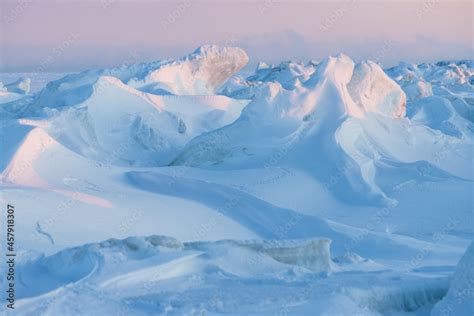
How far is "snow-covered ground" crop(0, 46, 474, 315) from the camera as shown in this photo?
5.36m

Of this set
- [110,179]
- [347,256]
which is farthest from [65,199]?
[347,256]

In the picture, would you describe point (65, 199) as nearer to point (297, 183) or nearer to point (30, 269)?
point (30, 269)

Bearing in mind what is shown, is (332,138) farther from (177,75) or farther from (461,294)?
(177,75)

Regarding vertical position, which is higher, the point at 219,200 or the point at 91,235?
the point at 91,235

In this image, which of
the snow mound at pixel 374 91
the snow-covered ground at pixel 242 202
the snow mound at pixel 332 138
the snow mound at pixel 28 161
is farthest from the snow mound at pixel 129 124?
the snow mound at pixel 374 91

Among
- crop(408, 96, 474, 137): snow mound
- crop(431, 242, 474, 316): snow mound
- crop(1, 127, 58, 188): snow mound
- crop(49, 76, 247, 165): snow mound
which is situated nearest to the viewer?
crop(431, 242, 474, 316): snow mound

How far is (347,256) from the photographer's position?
279 inches

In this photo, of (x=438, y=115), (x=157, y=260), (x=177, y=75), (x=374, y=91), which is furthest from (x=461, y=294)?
(x=177, y=75)

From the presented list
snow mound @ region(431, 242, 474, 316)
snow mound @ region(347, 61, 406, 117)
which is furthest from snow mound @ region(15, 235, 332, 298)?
snow mound @ region(347, 61, 406, 117)

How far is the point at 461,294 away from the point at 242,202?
20.9 feet

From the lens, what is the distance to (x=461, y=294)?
4.99 metres

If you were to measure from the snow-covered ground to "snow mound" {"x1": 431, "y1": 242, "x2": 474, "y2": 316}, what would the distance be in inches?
0.4

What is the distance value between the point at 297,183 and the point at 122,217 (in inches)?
144

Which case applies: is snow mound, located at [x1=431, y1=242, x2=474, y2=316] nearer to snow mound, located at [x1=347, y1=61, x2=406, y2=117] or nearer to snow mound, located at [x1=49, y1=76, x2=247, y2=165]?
snow mound, located at [x1=347, y1=61, x2=406, y2=117]
